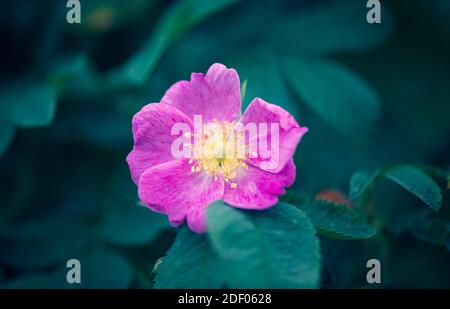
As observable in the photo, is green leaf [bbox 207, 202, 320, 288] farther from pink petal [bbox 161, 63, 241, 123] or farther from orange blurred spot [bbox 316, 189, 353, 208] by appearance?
orange blurred spot [bbox 316, 189, 353, 208]

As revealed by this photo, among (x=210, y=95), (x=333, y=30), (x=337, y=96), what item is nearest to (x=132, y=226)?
(x=210, y=95)

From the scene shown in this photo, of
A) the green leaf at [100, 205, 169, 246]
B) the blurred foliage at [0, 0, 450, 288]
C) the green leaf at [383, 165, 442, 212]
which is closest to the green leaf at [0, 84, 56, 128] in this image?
the blurred foliage at [0, 0, 450, 288]

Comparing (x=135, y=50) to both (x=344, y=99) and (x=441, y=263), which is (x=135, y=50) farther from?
(x=441, y=263)

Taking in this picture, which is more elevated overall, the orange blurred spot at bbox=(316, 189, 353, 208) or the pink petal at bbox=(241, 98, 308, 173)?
the pink petal at bbox=(241, 98, 308, 173)

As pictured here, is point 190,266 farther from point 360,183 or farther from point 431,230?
point 431,230

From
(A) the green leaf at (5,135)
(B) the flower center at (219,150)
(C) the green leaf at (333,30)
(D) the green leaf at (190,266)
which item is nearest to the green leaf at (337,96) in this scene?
(C) the green leaf at (333,30)
